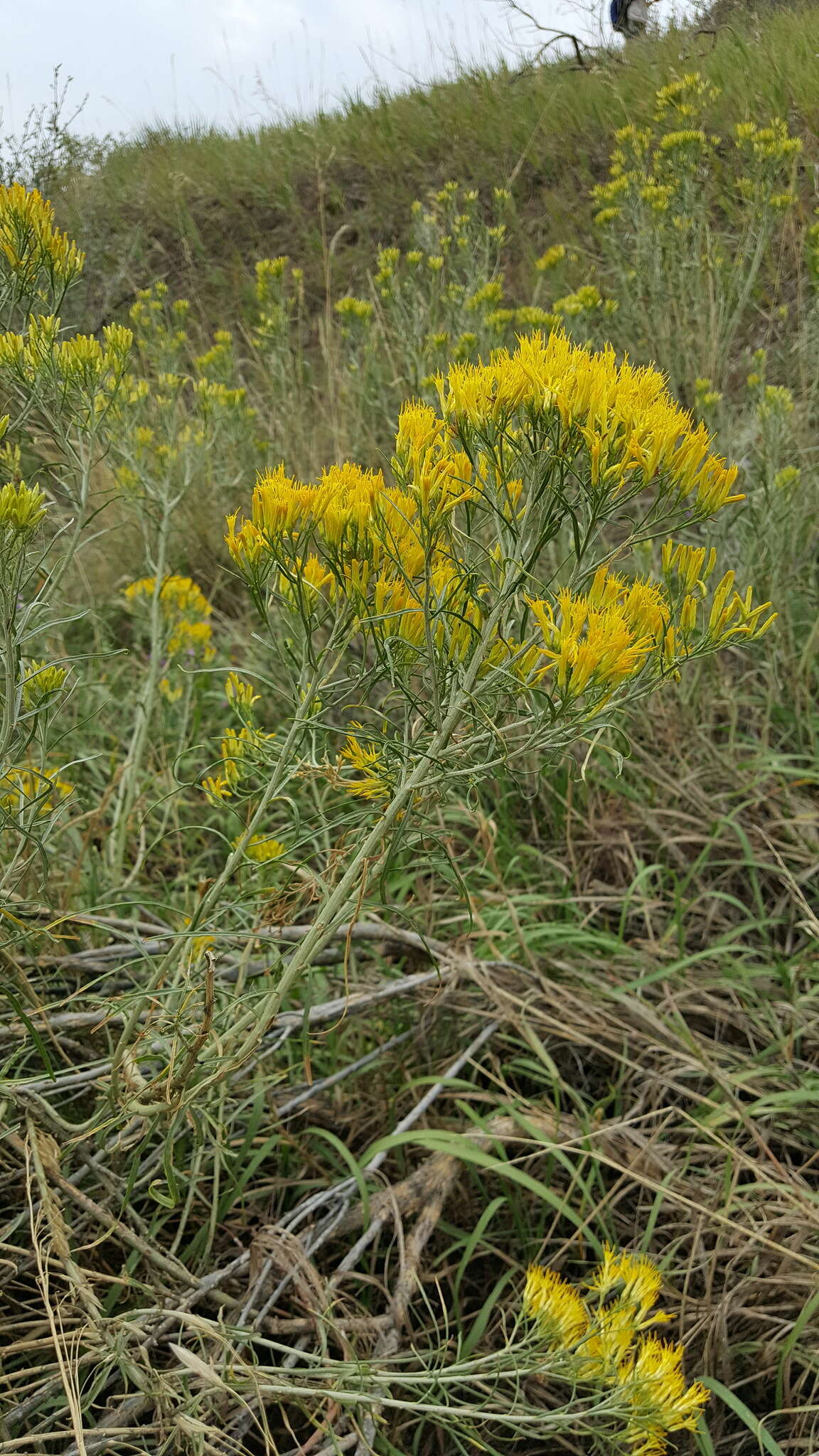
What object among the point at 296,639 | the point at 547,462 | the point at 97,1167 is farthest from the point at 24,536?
the point at 97,1167

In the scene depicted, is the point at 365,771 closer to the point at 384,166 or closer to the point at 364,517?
the point at 364,517

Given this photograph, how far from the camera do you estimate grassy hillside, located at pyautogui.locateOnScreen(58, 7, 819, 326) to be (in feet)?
15.8

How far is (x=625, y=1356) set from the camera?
1.09 meters

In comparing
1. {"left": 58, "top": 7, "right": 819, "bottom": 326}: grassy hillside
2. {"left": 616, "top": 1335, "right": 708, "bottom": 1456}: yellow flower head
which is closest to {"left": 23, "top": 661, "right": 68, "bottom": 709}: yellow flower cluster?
{"left": 616, "top": 1335, "right": 708, "bottom": 1456}: yellow flower head

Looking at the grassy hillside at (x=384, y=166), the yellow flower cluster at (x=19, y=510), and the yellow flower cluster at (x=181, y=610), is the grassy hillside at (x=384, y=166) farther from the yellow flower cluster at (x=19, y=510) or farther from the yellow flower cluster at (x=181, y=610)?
the yellow flower cluster at (x=19, y=510)

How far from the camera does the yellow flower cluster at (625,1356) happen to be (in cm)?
98

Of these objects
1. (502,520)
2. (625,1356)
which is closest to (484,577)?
(502,520)

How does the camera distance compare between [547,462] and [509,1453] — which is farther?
[509,1453]

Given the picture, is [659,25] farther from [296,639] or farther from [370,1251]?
[370,1251]

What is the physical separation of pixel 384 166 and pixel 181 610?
5.77 meters

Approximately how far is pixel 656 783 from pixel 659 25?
5407 mm

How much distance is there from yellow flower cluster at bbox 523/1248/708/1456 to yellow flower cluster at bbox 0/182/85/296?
1.41 m

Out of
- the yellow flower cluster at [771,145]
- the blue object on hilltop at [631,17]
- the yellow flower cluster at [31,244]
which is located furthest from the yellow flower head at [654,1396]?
the blue object on hilltop at [631,17]

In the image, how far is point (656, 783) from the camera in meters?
2.36
